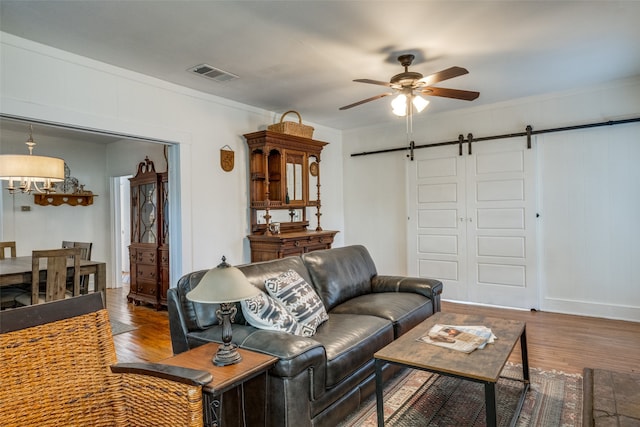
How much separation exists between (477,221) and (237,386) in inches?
156

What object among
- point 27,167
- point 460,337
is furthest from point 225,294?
point 27,167

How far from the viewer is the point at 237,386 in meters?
1.80

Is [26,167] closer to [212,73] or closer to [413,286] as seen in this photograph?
[212,73]

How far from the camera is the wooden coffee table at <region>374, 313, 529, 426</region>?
65.7 inches

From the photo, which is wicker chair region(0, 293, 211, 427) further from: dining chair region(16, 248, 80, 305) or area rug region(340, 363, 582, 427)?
dining chair region(16, 248, 80, 305)

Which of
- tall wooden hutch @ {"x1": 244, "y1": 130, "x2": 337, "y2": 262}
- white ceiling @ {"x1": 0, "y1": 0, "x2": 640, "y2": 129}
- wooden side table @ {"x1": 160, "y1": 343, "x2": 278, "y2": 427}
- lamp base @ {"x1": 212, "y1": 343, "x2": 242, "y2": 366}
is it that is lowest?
wooden side table @ {"x1": 160, "y1": 343, "x2": 278, "y2": 427}

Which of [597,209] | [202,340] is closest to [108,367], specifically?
[202,340]

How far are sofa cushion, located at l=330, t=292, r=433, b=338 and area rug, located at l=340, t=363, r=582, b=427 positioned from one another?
0.39m

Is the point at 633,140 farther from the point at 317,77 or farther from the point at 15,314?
the point at 15,314

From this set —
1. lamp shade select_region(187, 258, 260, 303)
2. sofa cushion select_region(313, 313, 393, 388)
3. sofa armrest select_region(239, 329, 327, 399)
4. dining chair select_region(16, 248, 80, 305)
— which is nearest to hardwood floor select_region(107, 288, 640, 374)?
dining chair select_region(16, 248, 80, 305)

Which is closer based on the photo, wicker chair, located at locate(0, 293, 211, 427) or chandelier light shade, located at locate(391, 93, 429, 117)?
wicker chair, located at locate(0, 293, 211, 427)

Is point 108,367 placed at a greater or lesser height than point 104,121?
lesser

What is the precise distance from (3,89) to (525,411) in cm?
407

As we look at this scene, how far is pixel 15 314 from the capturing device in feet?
4.43
